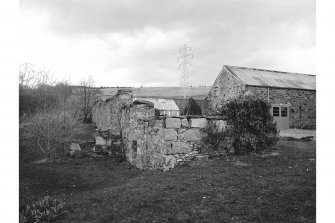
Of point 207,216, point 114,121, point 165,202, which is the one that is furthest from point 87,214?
point 114,121

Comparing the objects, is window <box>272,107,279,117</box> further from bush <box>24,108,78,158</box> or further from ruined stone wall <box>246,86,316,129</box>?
bush <box>24,108,78,158</box>

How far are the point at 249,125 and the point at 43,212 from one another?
6.50m

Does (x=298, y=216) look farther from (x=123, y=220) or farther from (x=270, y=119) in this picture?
(x=270, y=119)

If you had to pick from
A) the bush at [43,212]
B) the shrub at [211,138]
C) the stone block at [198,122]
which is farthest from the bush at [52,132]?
the bush at [43,212]

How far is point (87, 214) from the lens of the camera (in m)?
4.59

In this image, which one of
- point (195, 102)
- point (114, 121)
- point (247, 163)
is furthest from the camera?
point (195, 102)

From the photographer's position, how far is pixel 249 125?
867 cm

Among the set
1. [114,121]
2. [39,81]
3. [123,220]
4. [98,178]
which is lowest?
[98,178]

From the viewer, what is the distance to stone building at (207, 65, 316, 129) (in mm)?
22062

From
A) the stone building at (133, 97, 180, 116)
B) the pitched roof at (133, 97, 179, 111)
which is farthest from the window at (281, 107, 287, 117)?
the pitched roof at (133, 97, 179, 111)

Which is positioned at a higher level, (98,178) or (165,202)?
(165,202)

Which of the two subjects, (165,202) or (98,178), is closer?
(165,202)

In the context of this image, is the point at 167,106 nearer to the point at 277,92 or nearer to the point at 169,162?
the point at 277,92

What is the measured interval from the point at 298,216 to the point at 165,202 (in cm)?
219
